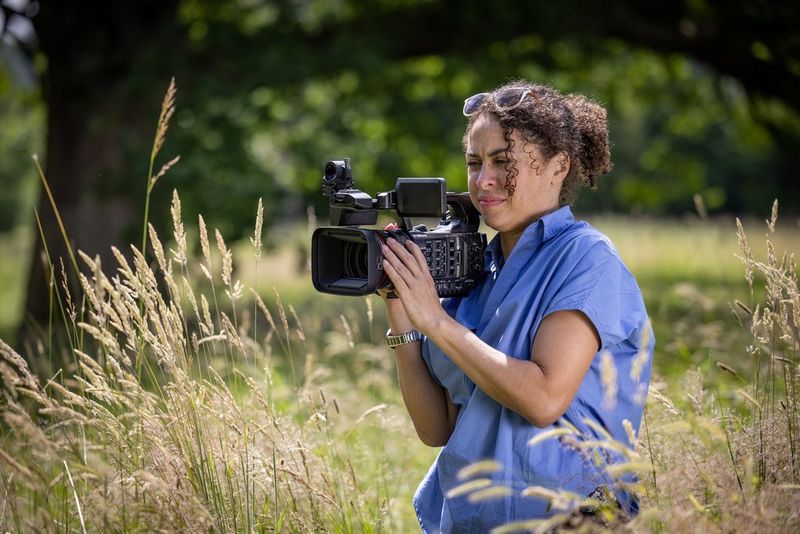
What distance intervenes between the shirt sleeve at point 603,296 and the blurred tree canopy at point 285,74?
5.28m

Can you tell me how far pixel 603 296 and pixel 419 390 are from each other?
2.07 feet

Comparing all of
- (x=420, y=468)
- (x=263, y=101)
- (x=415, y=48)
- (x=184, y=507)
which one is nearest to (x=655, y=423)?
(x=420, y=468)

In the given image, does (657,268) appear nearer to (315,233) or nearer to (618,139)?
(315,233)

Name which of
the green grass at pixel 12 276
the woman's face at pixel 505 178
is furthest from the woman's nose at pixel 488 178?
the green grass at pixel 12 276

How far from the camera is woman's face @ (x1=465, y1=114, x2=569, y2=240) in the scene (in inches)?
91.2

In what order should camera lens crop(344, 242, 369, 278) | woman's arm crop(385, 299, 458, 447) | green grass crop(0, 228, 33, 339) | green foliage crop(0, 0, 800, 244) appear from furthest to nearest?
green grass crop(0, 228, 33, 339)
green foliage crop(0, 0, 800, 244)
woman's arm crop(385, 299, 458, 447)
camera lens crop(344, 242, 369, 278)

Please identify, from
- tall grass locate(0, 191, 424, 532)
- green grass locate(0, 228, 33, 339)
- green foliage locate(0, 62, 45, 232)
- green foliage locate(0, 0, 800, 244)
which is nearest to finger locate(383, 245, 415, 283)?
tall grass locate(0, 191, 424, 532)

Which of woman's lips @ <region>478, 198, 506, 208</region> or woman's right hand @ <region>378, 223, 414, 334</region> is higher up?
Answer: woman's lips @ <region>478, 198, 506, 208</region>

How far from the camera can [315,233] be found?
245 centimetres

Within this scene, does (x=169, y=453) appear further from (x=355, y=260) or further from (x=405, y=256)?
(x=405, y=256)

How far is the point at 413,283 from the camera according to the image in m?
2.23

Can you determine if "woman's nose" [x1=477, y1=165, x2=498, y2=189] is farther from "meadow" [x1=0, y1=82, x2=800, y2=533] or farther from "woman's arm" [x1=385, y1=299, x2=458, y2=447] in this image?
"meadow" [x1=0, y1=82, x2=800, y2=533]

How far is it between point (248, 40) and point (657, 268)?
8027 mm

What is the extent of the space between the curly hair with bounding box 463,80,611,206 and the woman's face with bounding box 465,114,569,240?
1 centimetres
